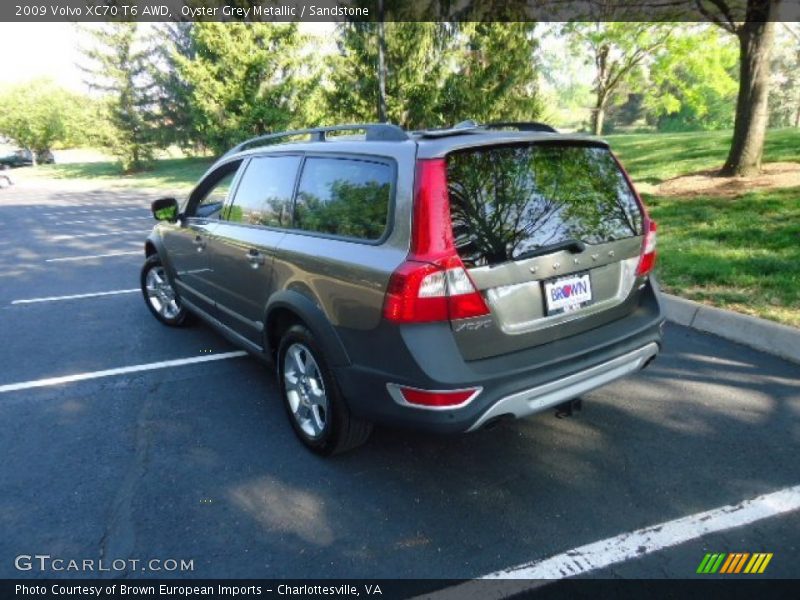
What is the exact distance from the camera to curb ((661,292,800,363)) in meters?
3.96

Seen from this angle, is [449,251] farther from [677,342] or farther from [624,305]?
[677,342]

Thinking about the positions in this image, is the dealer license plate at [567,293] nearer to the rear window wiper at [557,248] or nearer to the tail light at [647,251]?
the rear window wiper at [557,248]

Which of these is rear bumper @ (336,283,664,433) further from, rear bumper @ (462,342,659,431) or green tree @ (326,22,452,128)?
green tree @ (326,22,452,128)

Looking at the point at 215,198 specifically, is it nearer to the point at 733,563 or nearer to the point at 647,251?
the point at 647,251

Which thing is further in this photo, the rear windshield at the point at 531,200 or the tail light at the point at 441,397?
the rear windshield at the point at 531,200

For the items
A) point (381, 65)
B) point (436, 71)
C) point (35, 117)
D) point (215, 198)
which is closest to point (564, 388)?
point (215, 198)

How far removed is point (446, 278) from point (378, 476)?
125 cm

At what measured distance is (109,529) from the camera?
2.52m

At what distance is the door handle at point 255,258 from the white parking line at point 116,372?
1396 mm

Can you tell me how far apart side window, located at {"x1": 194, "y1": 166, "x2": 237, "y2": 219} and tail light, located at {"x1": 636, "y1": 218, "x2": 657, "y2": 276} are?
2.96 metres

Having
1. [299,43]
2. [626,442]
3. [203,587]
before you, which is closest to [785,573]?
[626,442]

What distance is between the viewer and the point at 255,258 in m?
3.34

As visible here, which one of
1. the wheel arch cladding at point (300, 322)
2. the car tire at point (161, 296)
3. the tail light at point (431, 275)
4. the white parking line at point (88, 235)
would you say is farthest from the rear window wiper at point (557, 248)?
the white parking line at point (88, 235)

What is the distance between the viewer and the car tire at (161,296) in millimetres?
5134
